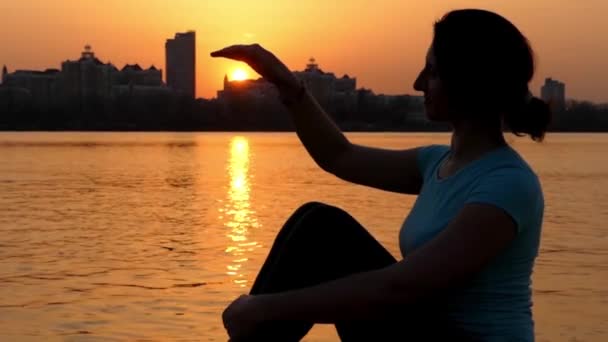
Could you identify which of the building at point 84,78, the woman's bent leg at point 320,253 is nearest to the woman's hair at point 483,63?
the woman's bent leg at point 320,253

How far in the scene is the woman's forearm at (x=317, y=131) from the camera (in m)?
2.42

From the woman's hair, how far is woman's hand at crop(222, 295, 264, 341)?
0.51 meters

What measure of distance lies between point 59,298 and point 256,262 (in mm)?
2599

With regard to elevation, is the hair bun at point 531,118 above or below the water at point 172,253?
above

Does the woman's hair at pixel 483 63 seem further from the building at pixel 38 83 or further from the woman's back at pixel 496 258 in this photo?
the building at pixel 38 83

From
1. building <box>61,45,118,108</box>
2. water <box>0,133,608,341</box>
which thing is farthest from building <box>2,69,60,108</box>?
water <box>0,133,608,341</box>

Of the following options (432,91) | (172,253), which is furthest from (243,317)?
(172,253)

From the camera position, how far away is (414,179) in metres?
2.35

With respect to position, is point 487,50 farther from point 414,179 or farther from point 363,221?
point 363,221

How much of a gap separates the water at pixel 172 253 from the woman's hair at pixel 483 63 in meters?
3.98

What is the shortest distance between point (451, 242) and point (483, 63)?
0.33m

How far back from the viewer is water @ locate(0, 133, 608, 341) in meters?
6.30

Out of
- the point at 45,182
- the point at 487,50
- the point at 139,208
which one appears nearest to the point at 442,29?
the point at 487,50

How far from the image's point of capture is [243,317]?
1.92m
